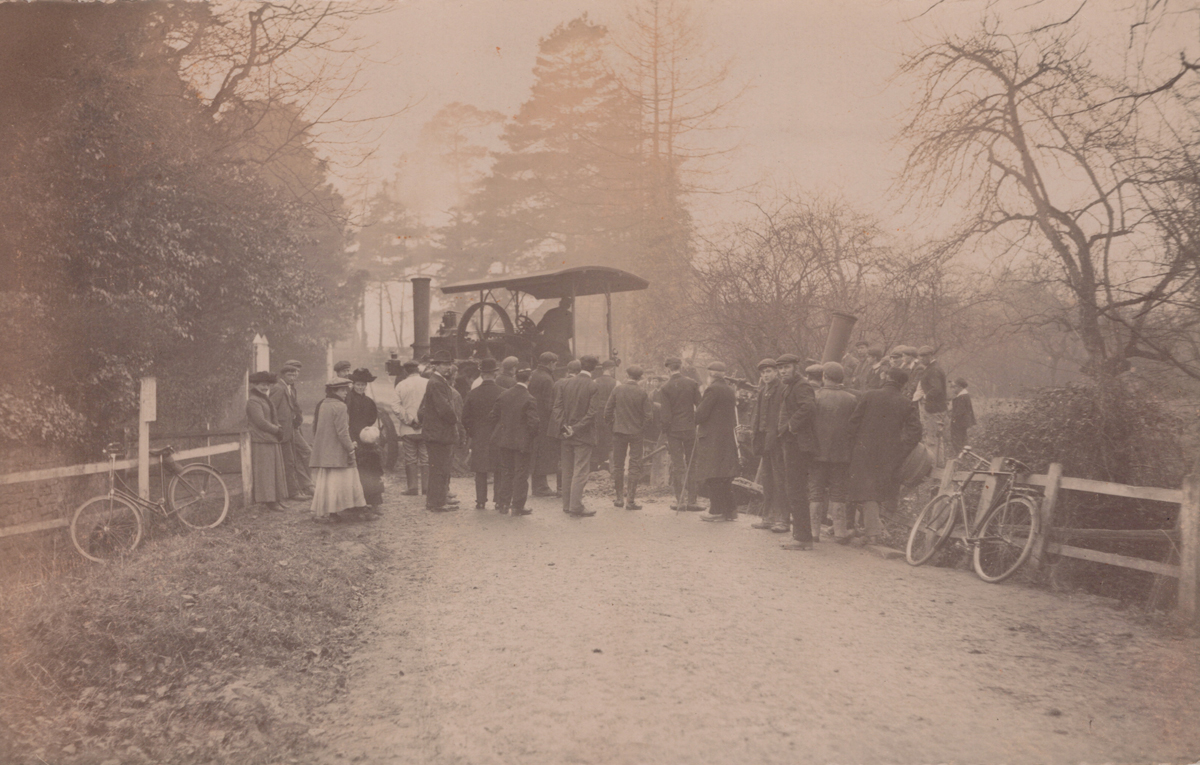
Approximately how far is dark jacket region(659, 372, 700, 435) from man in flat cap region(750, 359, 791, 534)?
1.15 metres

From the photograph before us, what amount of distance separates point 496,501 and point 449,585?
316 centimetres

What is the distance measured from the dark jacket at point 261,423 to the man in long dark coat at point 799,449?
19.9 ft

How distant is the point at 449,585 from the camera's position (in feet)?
20.9

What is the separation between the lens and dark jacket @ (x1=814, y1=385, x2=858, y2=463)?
310 inches

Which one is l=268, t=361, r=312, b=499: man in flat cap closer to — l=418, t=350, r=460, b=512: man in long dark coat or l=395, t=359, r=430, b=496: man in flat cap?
l=395, t=359, r=430, b=496: man in flat cap

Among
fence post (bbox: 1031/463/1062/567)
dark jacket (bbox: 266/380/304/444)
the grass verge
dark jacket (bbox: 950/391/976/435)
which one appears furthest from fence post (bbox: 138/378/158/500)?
dark jacket (bbox: 950/391/976/435)

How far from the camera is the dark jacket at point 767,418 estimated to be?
8.24 metres

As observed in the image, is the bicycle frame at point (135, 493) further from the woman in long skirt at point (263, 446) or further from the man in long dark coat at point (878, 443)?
the man in long dark coat at point (878, 443)

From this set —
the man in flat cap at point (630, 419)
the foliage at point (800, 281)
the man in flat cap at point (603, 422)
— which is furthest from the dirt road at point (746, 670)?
the foliage at point (800, 281)

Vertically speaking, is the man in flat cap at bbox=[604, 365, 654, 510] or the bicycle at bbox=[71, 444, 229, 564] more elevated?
the man in flat cap at bbox=[604, 365, 654, 510]

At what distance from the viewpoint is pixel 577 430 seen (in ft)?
31.2

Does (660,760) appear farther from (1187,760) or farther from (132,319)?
(132,319)

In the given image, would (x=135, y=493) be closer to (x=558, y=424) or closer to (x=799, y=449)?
(x=558, y=424)

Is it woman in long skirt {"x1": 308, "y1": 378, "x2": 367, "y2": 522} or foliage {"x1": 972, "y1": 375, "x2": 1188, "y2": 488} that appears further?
woman in long skirt {"x1": 308, "y1": 378, "x2": 367, "y2": 522}
